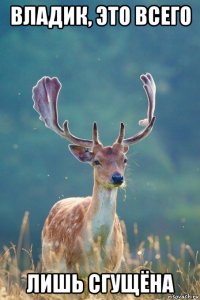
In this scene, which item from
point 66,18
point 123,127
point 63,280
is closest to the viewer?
point 63,280

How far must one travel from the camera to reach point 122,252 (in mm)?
6230

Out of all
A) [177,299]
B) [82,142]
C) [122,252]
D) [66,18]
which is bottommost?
[177,299]

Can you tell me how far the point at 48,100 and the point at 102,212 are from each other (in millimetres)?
1325

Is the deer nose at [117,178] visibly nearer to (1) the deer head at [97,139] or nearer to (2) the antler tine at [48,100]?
(1) the deer head at [97,139]

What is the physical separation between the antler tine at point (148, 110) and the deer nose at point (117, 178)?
585 mm

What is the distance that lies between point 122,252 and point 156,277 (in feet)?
1.76

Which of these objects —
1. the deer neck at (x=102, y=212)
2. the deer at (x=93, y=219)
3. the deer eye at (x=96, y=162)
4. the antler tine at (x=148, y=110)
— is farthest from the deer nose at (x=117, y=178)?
the antler tine at (x=148, y=110)

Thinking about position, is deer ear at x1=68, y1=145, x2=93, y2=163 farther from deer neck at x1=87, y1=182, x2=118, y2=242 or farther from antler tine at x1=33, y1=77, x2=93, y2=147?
antler tine at x1=33, y1=77, x2=93, y2=147

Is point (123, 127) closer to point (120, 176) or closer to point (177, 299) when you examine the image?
point (120, 176)

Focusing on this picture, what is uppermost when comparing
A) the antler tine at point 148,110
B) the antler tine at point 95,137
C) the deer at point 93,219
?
the antler tine at point 148,110

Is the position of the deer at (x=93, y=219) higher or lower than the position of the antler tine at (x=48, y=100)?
lower

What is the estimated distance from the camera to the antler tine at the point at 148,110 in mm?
6473

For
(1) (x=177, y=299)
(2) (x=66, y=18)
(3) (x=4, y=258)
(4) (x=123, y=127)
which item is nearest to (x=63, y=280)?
(3) (x=4, y=258)

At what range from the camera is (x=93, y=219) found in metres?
5.96
